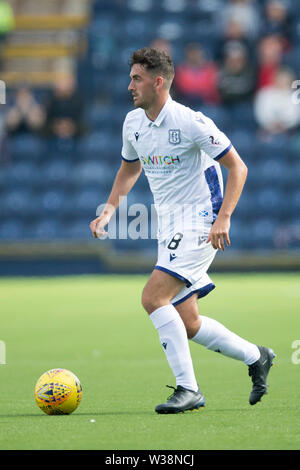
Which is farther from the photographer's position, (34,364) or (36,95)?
(36,95)

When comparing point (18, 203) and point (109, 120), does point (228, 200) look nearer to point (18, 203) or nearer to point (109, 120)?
point (18, 203)

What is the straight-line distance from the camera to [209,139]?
17.6ft

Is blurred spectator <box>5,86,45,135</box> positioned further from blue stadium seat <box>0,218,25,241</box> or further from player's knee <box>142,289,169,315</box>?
player's knee <box>142,289,169,315</box>

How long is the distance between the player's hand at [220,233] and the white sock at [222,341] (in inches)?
23.6

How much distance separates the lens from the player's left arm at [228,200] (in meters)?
5.20

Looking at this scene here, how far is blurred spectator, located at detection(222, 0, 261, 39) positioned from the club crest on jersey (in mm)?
13263

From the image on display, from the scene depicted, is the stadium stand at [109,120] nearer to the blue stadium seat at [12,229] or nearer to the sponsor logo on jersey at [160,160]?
the blue stadium seat at [12,229]

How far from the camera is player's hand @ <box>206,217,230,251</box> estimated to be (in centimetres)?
519

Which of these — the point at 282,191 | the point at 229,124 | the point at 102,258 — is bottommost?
the point at 102,258

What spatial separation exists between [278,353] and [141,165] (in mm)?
2480

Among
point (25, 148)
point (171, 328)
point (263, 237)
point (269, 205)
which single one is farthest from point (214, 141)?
point (25, 148)
